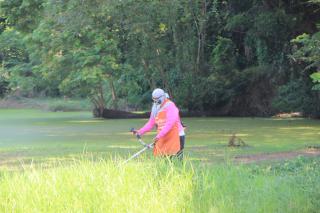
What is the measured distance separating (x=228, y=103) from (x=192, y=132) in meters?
10.6

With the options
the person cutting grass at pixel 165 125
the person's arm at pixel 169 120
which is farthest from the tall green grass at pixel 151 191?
the person cutting grass at pixel 165 125

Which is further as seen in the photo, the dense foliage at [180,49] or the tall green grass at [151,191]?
the dense foliage at [180,49]

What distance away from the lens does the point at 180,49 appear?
1244 inches

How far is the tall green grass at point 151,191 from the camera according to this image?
274 inches

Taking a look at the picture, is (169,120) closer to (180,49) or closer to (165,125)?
(165,125)

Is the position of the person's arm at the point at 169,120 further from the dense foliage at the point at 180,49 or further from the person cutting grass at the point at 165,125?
the dense foliage at the point at 180,49

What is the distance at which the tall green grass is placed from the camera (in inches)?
274

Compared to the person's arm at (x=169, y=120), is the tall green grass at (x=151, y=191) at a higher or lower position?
lower

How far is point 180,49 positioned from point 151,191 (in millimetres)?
24647

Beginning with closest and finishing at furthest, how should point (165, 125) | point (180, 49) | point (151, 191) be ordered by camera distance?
point (151, 191), point (165, 125), point (180, 49)

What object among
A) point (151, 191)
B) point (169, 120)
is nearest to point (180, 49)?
point (169, 120)

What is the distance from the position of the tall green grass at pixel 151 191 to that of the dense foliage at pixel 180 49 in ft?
48.4

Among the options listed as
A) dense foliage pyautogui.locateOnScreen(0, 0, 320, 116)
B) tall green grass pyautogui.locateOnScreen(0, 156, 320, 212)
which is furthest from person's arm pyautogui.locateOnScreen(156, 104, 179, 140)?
dense foliage pyautogui.locateOnScreen(0, 0, 320, 116)

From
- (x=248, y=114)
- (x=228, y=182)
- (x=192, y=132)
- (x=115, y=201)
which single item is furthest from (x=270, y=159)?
(x=248, y=114)
